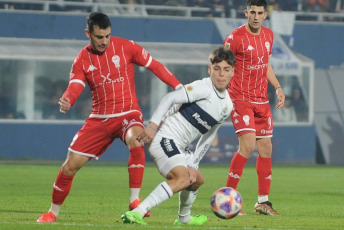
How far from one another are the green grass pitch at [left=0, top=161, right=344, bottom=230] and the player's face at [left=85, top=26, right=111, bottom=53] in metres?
1.68

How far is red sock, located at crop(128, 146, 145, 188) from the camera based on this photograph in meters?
9.90

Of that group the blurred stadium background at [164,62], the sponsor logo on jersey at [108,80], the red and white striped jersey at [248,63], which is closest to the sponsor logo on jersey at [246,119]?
the red and white striped jersey at [248,63]

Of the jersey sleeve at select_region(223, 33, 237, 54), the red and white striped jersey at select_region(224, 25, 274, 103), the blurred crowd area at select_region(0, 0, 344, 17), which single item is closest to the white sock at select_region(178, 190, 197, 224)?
the red and white striped jersey at select_region(224, 25, 274, 103)

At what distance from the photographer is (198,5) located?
30047 millimetres

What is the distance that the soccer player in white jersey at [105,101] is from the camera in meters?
9.40

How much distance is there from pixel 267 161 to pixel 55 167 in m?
11.0

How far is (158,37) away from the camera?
28.8 meters

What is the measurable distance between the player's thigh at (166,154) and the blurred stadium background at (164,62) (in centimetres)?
1781

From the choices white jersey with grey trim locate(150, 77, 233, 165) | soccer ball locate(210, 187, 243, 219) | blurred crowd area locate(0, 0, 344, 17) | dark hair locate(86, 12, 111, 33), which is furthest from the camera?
blurred crowd area locate(0, 0, 344, 17)

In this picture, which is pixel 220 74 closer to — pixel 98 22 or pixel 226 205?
pixel 226 205

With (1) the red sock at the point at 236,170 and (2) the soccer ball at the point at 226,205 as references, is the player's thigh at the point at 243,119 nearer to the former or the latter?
(1) the red sock at the point at 236,170

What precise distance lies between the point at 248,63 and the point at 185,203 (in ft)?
8.88

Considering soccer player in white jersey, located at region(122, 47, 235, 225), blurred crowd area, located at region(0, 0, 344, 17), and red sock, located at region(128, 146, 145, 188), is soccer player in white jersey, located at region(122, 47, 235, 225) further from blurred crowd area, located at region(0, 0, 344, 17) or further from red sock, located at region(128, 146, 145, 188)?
blurred crowd area, located at region(0, 0, 344, 17)

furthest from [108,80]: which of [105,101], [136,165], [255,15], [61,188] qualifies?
[255,15]
